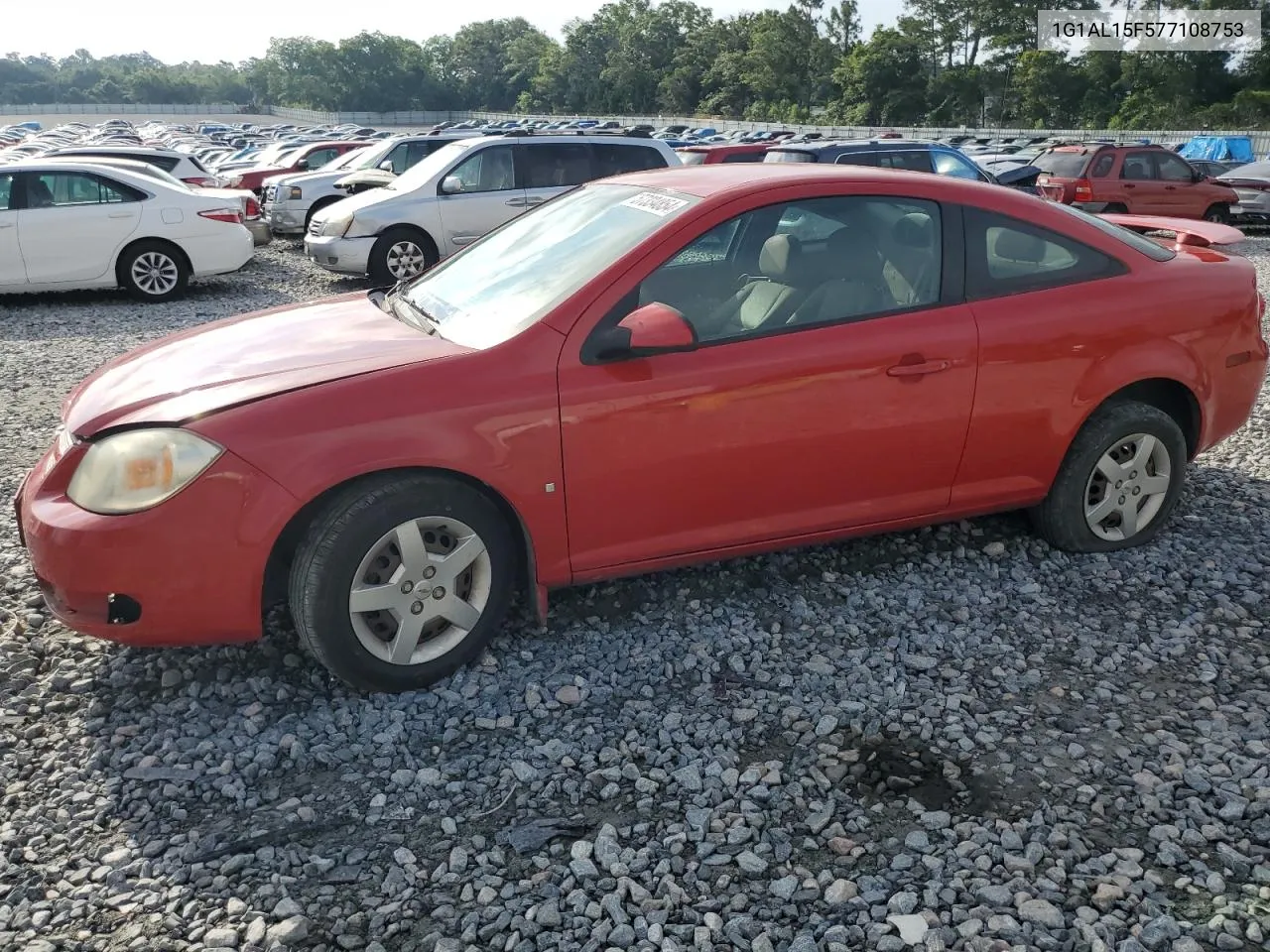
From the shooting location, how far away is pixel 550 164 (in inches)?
475

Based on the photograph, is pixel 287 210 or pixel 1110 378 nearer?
pixel 1110 378

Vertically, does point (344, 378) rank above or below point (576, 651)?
above

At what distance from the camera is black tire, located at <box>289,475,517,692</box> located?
128 inches

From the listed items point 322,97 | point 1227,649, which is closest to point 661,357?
point 1227,649

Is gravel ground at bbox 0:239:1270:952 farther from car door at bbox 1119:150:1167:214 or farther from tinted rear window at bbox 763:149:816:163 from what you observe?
car door at bbox 1119:150:1167:214

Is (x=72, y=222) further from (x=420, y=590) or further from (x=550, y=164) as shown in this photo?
(x=420, y=590)

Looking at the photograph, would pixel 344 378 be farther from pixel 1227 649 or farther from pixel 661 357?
pixel 1227 649

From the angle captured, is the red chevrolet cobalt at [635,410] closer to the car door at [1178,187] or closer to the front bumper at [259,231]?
the front bumper at [259,231]

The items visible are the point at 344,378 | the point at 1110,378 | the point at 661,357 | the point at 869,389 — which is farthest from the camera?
the point at 1110,378

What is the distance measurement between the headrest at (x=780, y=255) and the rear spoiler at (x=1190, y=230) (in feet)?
5.93

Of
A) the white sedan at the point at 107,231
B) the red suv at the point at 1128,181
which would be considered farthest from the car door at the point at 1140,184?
the white sedan at the point at 107,231

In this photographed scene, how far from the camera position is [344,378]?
335 centimetres

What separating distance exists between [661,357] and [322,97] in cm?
14899

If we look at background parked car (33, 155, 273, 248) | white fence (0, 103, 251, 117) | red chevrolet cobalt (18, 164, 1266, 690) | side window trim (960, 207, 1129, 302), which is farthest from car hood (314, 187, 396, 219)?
white fence (0, 103, 251, 117)
